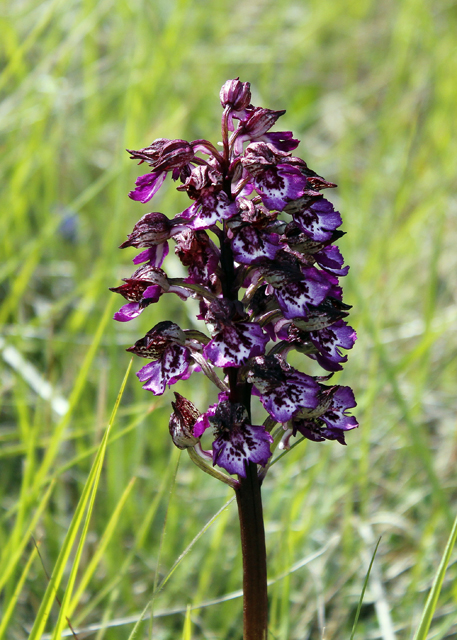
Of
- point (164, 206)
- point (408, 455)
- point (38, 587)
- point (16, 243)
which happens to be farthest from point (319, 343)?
point (16, 243)

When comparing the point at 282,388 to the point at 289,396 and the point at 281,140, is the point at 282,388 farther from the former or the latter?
the point at 281,140

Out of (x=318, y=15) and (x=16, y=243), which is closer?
(x=16, y=243)

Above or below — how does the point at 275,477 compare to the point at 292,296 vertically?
above

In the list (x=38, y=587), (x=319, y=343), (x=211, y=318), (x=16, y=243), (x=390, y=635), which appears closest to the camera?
(x=211, y=318)

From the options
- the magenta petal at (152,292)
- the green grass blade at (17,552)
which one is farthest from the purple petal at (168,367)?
the green grass blade at (17,552)

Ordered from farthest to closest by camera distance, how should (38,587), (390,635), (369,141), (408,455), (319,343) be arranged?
(369,141) → (408,455) → (38,587) → (390,635) → (319,343)

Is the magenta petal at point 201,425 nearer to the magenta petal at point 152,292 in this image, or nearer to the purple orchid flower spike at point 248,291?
the purple orchid flower spike at point 248,291

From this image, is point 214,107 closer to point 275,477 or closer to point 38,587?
point 275,477
